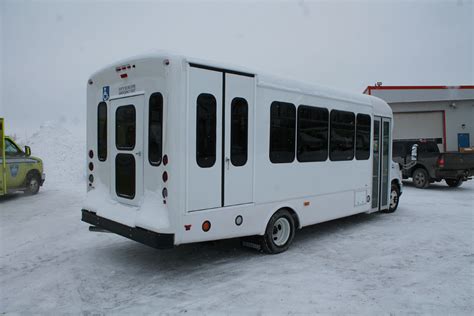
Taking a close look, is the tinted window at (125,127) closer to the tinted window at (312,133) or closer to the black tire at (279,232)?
the black tire at (279,232)

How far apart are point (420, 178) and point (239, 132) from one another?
12.2 metres


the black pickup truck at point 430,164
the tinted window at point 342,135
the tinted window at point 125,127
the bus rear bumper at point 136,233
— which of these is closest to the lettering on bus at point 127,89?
the tinted window at point 125,127

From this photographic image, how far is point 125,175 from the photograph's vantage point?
5.47 metres

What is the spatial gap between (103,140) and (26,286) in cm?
227

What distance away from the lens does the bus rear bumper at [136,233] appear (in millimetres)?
4632

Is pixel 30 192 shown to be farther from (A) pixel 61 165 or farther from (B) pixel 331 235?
(B) pixel 331 235

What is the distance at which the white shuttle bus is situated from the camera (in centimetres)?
473

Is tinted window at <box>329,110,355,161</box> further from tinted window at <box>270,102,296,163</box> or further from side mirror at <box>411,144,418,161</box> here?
side mirror at <box>411,144,418,161</box>

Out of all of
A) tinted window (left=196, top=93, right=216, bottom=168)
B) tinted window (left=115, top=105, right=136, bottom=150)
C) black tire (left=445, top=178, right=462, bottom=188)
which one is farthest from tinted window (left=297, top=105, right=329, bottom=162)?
black tire (left=445, top=178, right=462, bottom=188)

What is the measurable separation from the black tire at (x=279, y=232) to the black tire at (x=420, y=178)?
421 inches

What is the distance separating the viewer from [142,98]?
16.8ft

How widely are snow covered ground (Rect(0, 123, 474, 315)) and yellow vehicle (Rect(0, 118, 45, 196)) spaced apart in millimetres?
3078

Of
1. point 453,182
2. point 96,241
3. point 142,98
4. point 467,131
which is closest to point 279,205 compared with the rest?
point 142,98

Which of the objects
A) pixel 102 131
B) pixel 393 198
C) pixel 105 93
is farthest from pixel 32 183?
pixel 393 198
